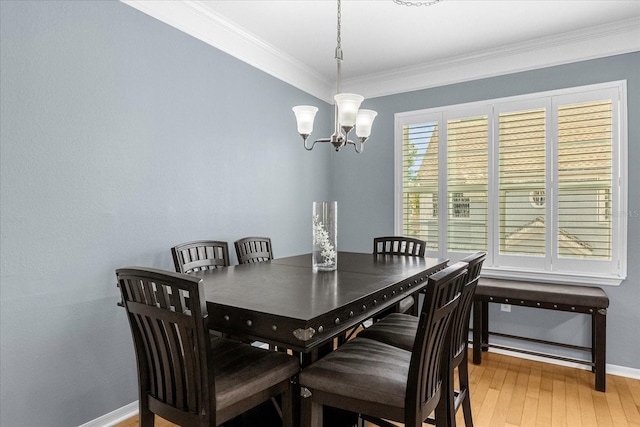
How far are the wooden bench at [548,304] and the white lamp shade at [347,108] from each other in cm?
197

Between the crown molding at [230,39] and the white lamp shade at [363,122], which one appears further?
the crown molding at [230,39]

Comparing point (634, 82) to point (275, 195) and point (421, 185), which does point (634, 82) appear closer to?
point (421, 185)

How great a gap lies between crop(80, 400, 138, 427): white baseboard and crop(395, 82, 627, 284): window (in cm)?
282

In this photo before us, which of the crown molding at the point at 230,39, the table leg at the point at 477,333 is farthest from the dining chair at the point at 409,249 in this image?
the crown molding at the point at 230,39

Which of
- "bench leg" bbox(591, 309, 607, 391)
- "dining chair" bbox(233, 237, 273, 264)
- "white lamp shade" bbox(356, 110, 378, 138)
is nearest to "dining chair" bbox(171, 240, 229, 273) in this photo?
"dining chair" bbox(233, 237, 273, 264)

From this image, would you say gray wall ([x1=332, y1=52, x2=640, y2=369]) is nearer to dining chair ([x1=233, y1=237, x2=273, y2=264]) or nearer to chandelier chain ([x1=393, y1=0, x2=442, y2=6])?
chandelier chain ([x1=393, y1=0, x2=442, y2=6])

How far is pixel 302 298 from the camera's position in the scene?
4.74 feet

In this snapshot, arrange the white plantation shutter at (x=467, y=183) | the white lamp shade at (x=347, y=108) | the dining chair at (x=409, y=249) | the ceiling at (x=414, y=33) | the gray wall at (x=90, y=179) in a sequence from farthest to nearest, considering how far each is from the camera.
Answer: the white plantation shutter at (x=467, y=183) → the dining chair at (x=409, y=249) → the ceiling at (x=414, y=33) → the white lamp shade at (x=347, y=108) → the gray wall at (x=90, y=179)

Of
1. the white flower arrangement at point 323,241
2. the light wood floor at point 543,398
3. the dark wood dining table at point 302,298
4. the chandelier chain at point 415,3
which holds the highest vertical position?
the chandelier chain at point 415,3

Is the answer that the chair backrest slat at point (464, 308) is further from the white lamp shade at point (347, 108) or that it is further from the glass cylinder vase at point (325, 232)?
the white lamp shade at point (347, 108)

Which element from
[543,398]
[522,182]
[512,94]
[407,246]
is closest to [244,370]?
[407,246]

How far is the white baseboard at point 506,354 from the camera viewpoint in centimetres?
216

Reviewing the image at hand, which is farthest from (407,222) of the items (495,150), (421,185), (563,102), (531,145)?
(563,102)

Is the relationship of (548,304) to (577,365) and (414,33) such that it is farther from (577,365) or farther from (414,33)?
(414,33)
